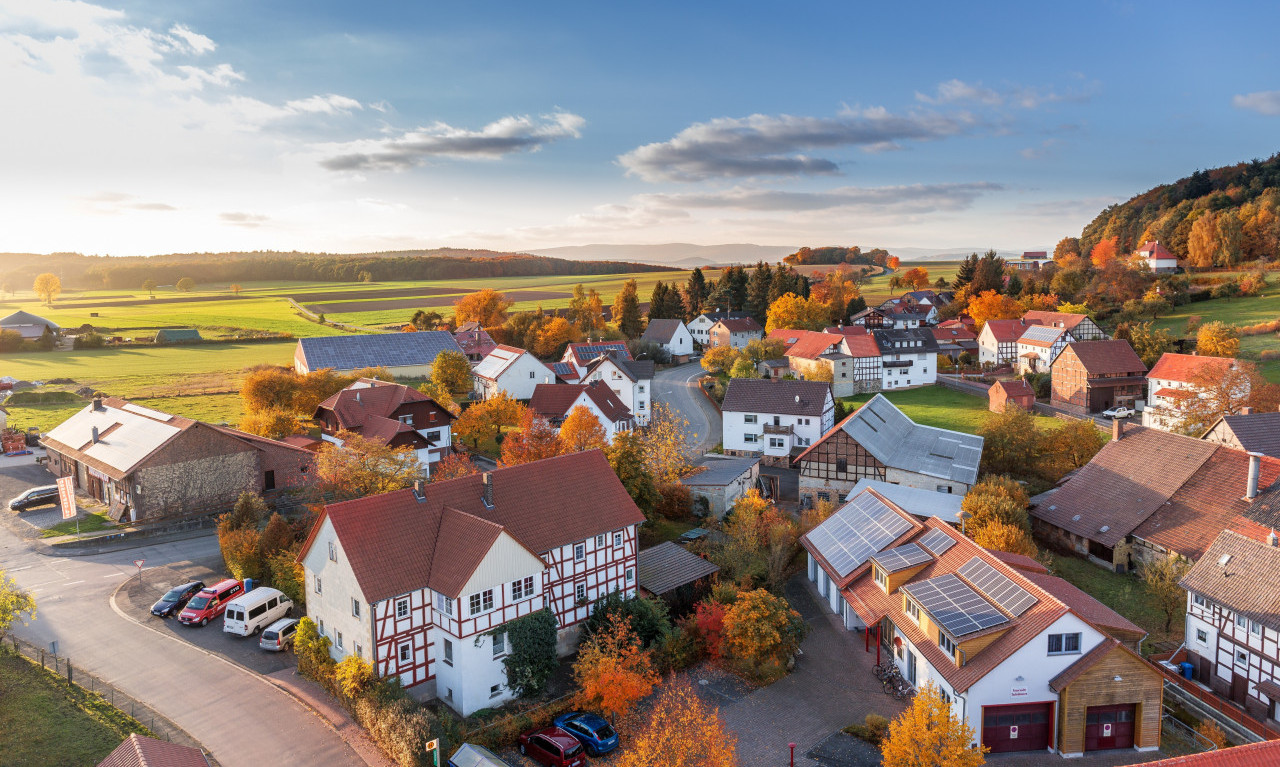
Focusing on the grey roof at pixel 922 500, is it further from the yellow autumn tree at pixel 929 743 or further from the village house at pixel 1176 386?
the village house at pixel 1176 386

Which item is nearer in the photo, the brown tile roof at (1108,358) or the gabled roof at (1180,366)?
the gabled roof at (1180,366)

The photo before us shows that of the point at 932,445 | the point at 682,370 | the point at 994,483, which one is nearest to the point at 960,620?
the point at 994,483

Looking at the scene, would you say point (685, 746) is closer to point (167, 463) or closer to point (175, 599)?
point (175, 599)

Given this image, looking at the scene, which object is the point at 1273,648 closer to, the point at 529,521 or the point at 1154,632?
the point at 1154,632

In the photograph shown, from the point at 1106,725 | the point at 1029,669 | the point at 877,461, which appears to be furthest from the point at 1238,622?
the point at 877,461

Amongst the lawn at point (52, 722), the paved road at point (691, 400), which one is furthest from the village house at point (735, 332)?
the lawn at point (52, 722)

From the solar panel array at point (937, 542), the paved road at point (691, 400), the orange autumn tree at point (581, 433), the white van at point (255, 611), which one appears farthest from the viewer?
the paved road at point (691, 400)
